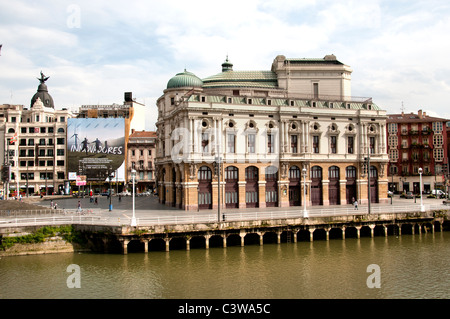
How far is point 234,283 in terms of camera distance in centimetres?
3188

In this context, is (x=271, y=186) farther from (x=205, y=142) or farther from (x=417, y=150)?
(x=417, y=150)

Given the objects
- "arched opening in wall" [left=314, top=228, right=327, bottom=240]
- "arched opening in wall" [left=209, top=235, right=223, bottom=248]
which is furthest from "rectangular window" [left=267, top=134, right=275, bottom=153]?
"arched opening in wall" [left=209, top=235, right=223, bottom=248]

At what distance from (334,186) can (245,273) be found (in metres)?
35.6

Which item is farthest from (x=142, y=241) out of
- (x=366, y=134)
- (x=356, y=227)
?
(x=366, y=134)

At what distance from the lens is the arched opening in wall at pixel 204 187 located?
5900cm

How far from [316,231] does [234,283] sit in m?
22.0

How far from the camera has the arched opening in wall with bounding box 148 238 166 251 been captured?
145 ft

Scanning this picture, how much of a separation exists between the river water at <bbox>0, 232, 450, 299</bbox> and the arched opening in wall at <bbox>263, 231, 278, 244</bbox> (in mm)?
1946

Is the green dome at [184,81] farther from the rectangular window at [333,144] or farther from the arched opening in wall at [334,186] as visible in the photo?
the arched opening in wall at [334,186]

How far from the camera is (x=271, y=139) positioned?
62969mm

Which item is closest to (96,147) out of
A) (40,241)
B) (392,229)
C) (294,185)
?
(294,185)

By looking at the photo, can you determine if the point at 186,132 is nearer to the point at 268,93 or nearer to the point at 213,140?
the point at 213,140

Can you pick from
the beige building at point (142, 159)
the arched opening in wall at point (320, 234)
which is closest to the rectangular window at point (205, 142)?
the arched opening in wall at point (320, 234)
